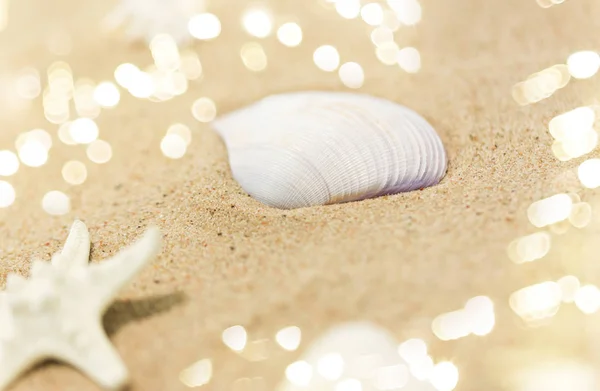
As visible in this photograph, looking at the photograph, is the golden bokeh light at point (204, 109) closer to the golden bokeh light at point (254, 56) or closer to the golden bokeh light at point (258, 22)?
the golden bokeh light at point (254, 56)

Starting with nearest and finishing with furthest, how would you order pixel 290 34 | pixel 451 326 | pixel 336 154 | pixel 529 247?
1. pixel 451 326
2. pixel 529 247
3. pixel 336 154
4. pixel 290 34

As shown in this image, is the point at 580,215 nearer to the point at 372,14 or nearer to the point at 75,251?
the point at 75,251

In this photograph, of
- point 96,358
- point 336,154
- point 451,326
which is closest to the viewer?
point 96,358

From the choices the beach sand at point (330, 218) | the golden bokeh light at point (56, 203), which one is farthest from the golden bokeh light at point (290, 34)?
the golden bokeh light at point (56, 203)

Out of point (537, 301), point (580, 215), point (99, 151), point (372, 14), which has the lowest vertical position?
point (99, 151)

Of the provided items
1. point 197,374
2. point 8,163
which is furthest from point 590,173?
point 8,163
